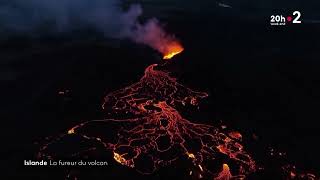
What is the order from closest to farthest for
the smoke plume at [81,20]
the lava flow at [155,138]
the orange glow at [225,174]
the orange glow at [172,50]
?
1. the orange glow at [225,174]
2. the lava flow at [155,138]
3. the orange glow at [172,50]
4. the smoke plume at [81,20]

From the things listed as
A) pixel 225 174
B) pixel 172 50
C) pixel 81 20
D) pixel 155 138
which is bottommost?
pixel 225 174

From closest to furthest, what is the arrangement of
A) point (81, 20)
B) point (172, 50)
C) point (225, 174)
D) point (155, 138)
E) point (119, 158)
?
1. point (225, 174)
2. point (119, 158)
3. point (155, 138)
4. point (172, 50)
5. point (81, 20)

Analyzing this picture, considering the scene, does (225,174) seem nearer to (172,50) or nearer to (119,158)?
(119,158)

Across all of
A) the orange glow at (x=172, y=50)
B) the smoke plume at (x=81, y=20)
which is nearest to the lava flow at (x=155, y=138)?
the orange glow at (x=172, y=50)

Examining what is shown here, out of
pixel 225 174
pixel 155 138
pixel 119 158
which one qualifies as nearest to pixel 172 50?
pixel 155 138

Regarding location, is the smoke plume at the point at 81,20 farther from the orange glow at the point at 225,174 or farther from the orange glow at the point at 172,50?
the orange glow at the point at 225,174

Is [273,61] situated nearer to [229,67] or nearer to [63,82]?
[229,67]

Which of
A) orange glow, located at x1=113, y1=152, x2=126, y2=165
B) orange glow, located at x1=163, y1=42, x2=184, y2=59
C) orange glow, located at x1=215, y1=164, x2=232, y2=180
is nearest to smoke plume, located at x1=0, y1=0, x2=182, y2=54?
orange glow, located at x1=163, y1=42, x2=184, y2=59

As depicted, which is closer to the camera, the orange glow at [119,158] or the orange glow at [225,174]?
the orange glow at [225,174]

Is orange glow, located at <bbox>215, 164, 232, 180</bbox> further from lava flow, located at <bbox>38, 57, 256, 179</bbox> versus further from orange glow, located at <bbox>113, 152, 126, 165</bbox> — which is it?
orange glow, located at <bbox>113, 152, 126, 165</bbox>
